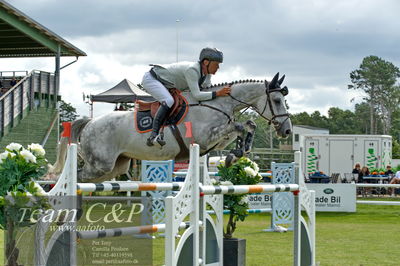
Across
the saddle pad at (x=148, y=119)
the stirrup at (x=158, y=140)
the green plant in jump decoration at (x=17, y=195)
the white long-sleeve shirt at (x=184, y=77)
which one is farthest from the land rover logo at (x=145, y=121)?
the green plant in jump decoration at (x=17, y=195)

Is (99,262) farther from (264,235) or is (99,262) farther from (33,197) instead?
(264,235)

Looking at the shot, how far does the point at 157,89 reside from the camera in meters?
7.48

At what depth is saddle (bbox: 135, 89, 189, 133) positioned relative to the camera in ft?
24.7

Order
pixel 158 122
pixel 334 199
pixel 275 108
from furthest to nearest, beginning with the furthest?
pixel 334 199
pixel 275 108
pixel 158 122

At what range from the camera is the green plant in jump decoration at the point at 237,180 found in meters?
7.07

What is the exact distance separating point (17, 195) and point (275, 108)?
3.76 metres

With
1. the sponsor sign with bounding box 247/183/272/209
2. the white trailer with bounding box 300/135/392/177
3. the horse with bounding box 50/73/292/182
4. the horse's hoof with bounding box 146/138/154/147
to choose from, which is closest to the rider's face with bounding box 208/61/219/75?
the horse with bounding box 50/73/292/182

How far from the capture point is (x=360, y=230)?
37.8ft

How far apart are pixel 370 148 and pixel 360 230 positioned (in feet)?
51.3

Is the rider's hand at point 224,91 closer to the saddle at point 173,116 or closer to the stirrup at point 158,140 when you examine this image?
the saddle at point 173,116

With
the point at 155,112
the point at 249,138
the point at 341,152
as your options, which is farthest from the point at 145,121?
the point at 341,152

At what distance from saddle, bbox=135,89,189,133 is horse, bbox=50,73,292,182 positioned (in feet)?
0.19

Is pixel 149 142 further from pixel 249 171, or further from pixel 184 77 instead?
pixel 249 171

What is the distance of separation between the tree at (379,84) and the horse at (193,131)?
72.1 metres
